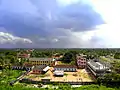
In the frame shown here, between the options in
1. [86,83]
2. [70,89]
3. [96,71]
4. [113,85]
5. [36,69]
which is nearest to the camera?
[70,89]

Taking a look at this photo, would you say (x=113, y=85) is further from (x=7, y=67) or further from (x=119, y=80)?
(x=7, y=67)

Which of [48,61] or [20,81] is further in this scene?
[48,61]

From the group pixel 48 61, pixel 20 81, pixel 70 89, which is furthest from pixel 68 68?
pixel 70 89

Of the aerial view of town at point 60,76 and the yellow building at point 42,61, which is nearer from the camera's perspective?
the aerial view of town at point 60,76

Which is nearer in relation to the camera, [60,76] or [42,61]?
[60,76]

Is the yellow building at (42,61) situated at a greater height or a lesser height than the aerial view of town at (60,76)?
greater

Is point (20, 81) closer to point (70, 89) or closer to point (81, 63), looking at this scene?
point (70, 89)

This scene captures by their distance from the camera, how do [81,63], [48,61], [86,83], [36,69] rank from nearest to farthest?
1. [86,83]
2. [36,69]
3. [81,63]
4. [48,61]

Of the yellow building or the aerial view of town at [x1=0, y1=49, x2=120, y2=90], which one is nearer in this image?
the aerial view of town at [x1=0, y1=49, x2=120, y2=90]

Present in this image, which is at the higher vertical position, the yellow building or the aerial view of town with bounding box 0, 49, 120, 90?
the yellow building

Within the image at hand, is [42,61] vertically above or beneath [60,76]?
above
